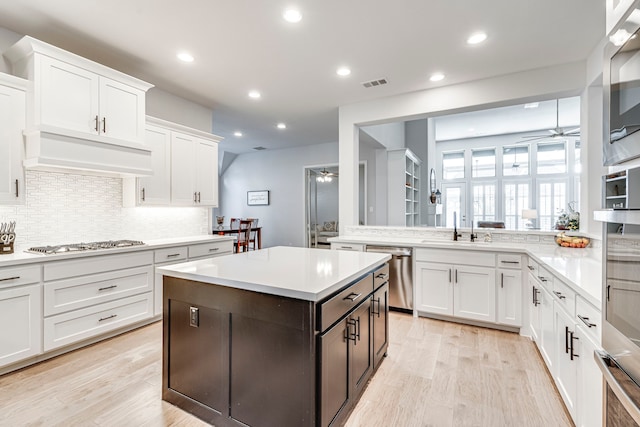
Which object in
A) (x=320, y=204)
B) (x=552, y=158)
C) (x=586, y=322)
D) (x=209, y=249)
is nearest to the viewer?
(x=586, y=322)

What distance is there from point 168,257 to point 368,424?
2.69 metres

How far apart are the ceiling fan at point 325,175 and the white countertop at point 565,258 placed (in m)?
3.62

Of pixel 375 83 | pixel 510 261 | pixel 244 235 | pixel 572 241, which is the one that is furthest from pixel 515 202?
pixel 244 235

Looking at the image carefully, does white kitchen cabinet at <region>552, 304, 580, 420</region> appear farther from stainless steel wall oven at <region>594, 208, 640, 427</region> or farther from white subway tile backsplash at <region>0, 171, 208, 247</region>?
white subway tile backsplash at <region>0, 171, 208, 247</region>

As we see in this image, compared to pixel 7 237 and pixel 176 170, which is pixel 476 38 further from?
pixel 7 237

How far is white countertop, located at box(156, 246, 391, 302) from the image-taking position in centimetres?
144

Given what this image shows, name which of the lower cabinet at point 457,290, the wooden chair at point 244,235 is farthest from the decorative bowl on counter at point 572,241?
the wooden chair at point 244,235

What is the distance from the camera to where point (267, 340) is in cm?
149

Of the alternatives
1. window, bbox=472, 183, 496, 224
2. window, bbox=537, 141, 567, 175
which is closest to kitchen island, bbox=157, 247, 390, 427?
window, bbox=472, 183, 496, 224

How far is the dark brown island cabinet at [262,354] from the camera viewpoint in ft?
4.62

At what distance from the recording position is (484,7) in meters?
2.33

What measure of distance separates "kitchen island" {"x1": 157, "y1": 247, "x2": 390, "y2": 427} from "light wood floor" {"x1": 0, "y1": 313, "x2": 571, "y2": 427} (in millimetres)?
221

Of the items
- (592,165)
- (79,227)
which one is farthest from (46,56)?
(592,165)

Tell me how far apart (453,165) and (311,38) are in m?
8.36
